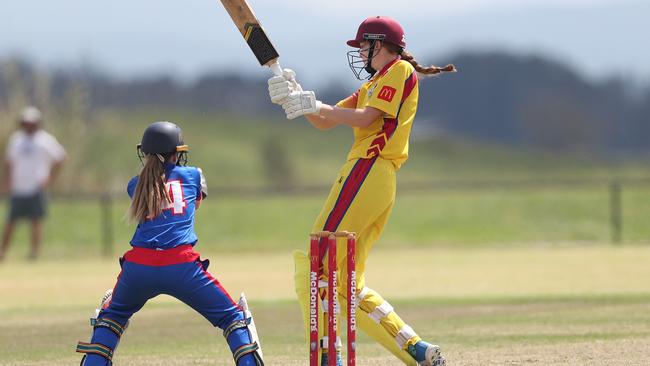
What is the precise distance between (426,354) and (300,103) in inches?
64.7

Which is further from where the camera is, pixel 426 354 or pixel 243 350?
pixel 426 354

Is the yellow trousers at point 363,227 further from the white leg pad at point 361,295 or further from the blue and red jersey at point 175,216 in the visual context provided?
the blue and red jersey at point 175,216

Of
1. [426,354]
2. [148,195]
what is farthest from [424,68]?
[148,195]

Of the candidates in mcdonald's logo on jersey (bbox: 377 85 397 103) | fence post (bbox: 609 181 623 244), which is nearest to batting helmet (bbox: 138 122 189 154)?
mcdonald's logo on jersey (bbox: 377 85 397 103)

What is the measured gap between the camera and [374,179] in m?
7.18

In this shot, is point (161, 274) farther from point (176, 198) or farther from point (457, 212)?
point (457, 212)

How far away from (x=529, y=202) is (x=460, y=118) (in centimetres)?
10013

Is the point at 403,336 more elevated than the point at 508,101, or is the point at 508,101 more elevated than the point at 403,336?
the point at 508,101

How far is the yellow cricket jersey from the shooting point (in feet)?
23.6

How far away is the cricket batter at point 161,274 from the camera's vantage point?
679 cm

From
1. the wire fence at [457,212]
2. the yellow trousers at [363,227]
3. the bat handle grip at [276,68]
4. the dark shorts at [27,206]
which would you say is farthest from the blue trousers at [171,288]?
the wire fence at [457,212]

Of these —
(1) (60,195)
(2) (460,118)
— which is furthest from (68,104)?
(2) (460,118)

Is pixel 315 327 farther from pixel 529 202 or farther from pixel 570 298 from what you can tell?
pixel 529 202

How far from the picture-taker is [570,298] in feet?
41.7
